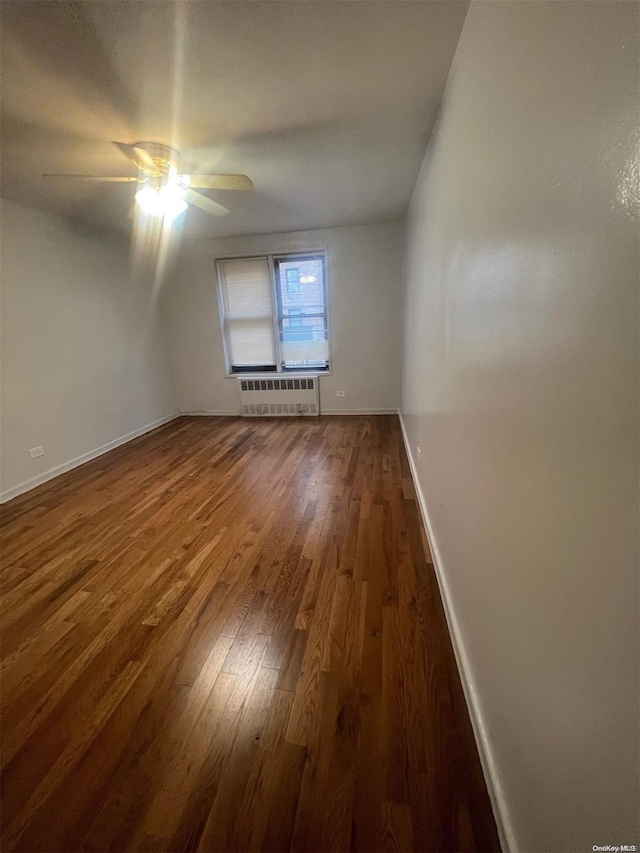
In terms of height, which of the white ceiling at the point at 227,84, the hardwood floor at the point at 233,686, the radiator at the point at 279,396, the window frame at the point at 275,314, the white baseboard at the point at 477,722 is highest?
the white ceiling at the point at 227,84

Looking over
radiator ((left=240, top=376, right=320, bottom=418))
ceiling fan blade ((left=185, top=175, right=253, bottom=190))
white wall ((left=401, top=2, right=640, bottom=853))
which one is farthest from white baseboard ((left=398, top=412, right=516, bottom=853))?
radiator ((left=240, top=376, right=320, bottom=418))

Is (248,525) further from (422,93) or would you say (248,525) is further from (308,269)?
(308,269)

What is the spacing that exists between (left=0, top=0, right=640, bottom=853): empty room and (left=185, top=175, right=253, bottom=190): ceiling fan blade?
0.02 meters

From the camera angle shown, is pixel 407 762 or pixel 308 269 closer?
pixel 407 762

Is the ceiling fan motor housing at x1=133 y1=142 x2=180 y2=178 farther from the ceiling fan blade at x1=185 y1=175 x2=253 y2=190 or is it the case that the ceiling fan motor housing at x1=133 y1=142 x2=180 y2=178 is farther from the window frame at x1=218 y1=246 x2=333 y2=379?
the window frame at x1=218 y1=246 x2=333 y2=379

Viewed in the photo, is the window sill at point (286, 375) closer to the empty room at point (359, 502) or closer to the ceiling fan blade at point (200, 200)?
the empty room at point (359, 502)

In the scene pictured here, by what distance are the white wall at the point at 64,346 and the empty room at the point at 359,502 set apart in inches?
1.3

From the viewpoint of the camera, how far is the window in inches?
172

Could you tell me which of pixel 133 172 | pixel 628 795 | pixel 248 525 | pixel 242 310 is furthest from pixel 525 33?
pixel 242 310

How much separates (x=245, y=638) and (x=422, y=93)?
278 centimetres

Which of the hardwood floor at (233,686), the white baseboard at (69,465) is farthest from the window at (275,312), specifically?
the hardwood floor at (233,686)

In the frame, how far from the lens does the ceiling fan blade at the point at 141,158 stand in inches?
Answer: 73.5

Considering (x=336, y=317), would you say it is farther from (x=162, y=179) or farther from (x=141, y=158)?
(x=141, y=158)

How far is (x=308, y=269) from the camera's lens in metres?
4.32
